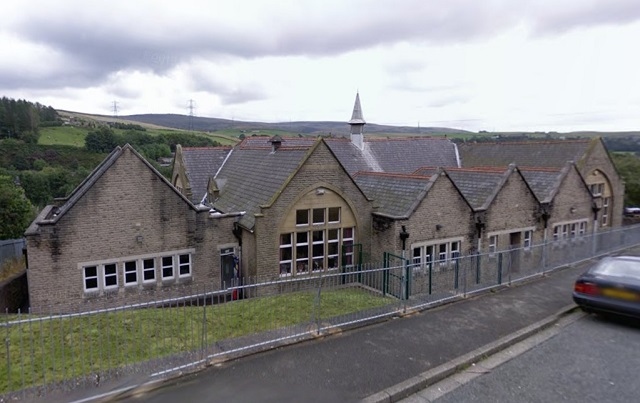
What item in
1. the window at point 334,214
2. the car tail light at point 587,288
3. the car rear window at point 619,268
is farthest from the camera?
the window at point 334,214

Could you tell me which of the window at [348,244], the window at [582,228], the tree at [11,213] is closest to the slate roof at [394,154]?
the window at [348,244]

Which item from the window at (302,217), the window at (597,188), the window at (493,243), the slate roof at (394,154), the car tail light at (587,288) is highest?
the slate roof at (394,154)

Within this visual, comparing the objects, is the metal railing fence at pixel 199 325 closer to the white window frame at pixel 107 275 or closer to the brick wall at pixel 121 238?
the brick wall at pixel 121 238

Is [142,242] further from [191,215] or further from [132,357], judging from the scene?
[132,357]

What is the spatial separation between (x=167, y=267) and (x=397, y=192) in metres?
10.3

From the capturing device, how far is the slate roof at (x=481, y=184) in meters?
19.4

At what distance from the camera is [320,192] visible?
1764cm

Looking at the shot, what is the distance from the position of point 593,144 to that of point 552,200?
827 centimetres

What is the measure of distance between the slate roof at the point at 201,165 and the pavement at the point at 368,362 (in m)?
17.4

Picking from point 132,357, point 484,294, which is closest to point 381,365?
point 132,357

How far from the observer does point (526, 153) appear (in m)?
29.1

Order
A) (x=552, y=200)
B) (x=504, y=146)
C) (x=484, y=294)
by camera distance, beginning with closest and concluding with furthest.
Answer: (x=484, y=294) < (x=552, y=200) < (x=504, y=146)

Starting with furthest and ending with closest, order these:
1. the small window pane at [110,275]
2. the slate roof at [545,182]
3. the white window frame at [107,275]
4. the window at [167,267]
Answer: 1. the slate roof at [545,182]
2. the window at [167,267]
3. the small window pane at [110,275]
4. the white window frame at [107,275]

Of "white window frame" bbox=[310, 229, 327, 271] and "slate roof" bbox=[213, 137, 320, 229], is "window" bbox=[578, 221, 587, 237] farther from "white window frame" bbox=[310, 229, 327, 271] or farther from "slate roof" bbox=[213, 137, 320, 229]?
"slate roof" bbox=[213, 137, 320, 229]
